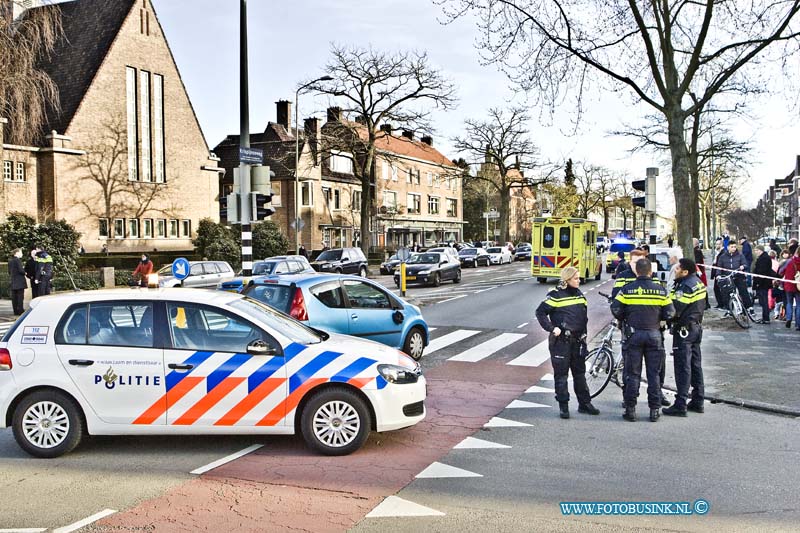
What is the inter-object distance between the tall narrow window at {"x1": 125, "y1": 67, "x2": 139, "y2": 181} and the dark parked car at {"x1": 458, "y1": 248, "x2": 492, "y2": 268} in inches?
850

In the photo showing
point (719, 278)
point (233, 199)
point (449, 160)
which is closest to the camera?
point (233, 199)

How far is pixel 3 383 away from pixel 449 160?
3101 inches

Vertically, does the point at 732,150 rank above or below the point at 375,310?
above

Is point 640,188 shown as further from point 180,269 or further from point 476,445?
point 180,269

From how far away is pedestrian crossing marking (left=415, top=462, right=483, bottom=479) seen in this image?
590cm

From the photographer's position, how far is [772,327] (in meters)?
15.6

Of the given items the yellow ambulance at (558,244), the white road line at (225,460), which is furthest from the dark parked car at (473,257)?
the white road line at (225,460)

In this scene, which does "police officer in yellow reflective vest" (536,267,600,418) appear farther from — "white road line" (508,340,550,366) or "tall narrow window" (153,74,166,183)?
"tall narrow window" (153,74,166,183)

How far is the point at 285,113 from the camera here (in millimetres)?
58438

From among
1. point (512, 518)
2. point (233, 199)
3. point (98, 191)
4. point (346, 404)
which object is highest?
point (98, 191)

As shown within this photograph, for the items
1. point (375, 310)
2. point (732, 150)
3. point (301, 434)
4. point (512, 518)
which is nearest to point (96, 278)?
point (375, 310)

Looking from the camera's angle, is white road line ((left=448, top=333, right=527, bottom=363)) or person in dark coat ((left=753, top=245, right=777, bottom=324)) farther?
person in dark coat ((left=753, top=245, right=777, bottom=324))

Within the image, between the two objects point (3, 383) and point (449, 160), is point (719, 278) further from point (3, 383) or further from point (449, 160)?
point (449, 160)

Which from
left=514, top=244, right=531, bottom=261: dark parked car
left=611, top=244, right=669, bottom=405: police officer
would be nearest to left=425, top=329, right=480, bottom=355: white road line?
left=611, top=244, right=669, bottom=405: police officer
